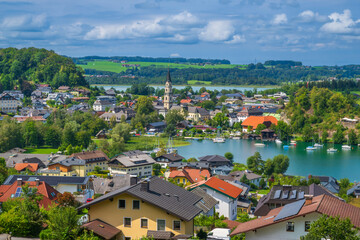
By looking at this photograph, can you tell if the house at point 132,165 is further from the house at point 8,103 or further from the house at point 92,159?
the house at point 8,103

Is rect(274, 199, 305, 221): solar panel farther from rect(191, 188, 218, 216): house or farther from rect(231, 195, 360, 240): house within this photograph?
rect(191, 188, 218, 216): house

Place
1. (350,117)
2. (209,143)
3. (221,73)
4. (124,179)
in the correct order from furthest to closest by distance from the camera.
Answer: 1. (221,73)
2. (350,117)
3. (209,143)
4. (124,179)

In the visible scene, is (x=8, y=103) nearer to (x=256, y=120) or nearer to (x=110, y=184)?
(x=256, y=120)

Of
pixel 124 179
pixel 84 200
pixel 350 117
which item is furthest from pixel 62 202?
pixel 350 117

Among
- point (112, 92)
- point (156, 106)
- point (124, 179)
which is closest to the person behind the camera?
point (124, 179)

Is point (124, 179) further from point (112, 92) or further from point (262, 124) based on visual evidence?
point (112, 92)

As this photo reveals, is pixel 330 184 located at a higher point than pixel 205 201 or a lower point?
lower

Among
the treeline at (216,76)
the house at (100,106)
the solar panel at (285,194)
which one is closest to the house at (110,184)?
the solar panel at (285,194)

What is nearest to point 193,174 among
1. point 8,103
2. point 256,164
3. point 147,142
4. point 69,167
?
point 256,164
